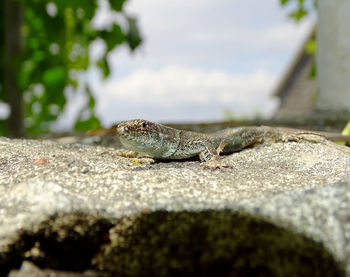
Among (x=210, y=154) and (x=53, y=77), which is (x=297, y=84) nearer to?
(x=53, y=77)

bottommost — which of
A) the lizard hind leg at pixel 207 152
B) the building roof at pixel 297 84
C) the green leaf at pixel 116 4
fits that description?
the building roof at pixel 297 84

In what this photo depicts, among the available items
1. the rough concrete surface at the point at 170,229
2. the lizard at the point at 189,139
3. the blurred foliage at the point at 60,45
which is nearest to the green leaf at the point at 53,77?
the blurred foliage at the point at 60,45

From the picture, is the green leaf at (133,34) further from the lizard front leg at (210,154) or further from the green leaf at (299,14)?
the green leaf at (299,14)

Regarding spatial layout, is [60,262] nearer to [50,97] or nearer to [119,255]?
[119,255]

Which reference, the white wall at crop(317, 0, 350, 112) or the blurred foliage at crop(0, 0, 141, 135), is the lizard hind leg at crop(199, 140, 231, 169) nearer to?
the blurred foliage at crop(0, 0, 141, 135)

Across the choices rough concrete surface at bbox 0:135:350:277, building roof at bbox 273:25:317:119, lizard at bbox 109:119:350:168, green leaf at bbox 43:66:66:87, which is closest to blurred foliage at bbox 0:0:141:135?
green leaf at bbox 43:66:66:87
